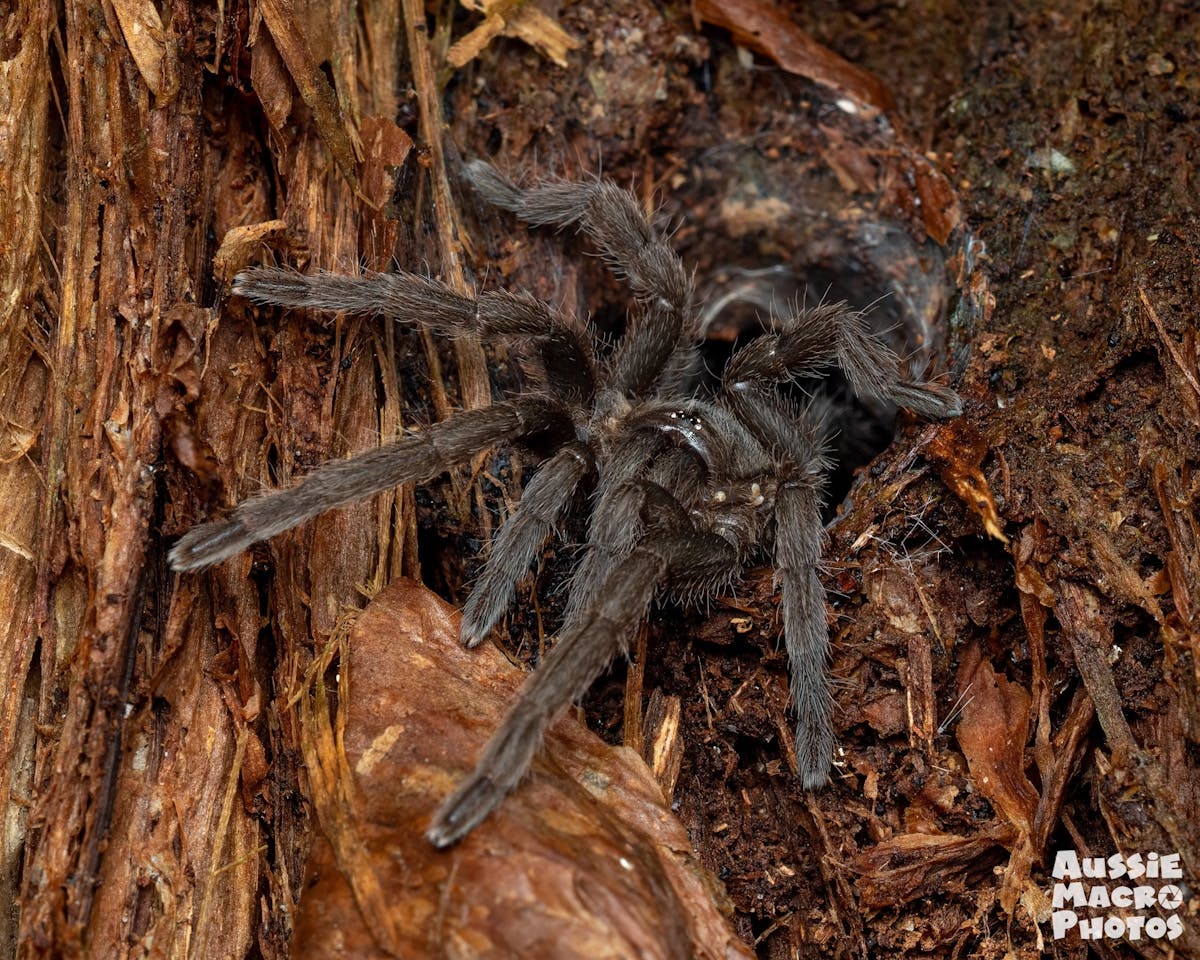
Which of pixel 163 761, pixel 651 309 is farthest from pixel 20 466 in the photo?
pixel 651 309

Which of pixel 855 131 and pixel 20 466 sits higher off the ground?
pixel 855 131

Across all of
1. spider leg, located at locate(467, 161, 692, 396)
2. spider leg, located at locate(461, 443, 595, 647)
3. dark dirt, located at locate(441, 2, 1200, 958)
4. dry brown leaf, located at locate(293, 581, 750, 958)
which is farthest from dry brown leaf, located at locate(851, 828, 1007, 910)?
spider leg, located at locate(467, 161, 692, 396)

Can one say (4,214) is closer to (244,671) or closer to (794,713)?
(244,671)

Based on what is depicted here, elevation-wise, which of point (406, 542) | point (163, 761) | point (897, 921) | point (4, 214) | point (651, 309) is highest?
point (4, 214)

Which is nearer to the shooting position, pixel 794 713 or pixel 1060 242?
pixel 794 713

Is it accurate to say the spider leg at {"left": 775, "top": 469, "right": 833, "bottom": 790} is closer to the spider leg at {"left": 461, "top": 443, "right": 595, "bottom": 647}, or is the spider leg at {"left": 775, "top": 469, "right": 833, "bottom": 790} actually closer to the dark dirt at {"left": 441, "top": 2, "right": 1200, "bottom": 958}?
the dark dirt at {"left": 441, "top": 2, "right": 1200, "bottom": 958}

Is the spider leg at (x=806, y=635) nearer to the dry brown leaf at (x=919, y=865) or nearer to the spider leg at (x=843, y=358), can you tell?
the dry brown leaf at (x=919, y=865)

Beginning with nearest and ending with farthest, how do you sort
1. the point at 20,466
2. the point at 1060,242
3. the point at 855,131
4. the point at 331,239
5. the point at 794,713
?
the point at 20,466 → the point at 794,713 → the point at 331,239 → the point at 1060,242 → the point at 855,131

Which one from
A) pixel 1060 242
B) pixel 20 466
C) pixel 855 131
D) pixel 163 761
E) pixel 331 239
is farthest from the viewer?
pixel 855 131
